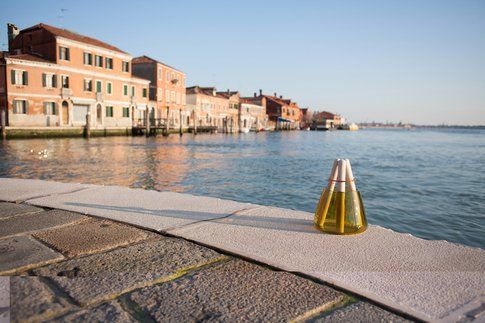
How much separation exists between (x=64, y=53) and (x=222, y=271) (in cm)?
3686

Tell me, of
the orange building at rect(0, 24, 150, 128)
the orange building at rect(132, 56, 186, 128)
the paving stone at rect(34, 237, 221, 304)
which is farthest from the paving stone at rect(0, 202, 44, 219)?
the orange building at rect(132, 56, 186, 128)

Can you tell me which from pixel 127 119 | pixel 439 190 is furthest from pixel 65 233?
pixel 127 119

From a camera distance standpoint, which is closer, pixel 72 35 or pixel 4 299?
pixel 4 299

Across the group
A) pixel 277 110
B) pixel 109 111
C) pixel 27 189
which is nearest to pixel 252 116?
pixel 277 110

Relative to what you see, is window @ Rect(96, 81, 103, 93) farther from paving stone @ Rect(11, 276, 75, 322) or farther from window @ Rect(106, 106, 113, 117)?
paving stone @ Rect(11, 276, 75, 322)

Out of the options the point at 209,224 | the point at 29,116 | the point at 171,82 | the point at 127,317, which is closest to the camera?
the point at 127,317

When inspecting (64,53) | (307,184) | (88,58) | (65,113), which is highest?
(88,58)

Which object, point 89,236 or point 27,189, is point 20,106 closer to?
point 27,189

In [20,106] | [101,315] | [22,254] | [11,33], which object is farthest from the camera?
[11,33]

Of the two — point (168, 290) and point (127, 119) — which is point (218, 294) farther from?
point (127, 119)

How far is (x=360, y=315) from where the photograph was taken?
1.68 metres

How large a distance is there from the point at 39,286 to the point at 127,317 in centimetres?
60

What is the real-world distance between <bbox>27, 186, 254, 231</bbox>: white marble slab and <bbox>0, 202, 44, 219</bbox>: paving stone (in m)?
0.12

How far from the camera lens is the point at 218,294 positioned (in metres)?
1.87
